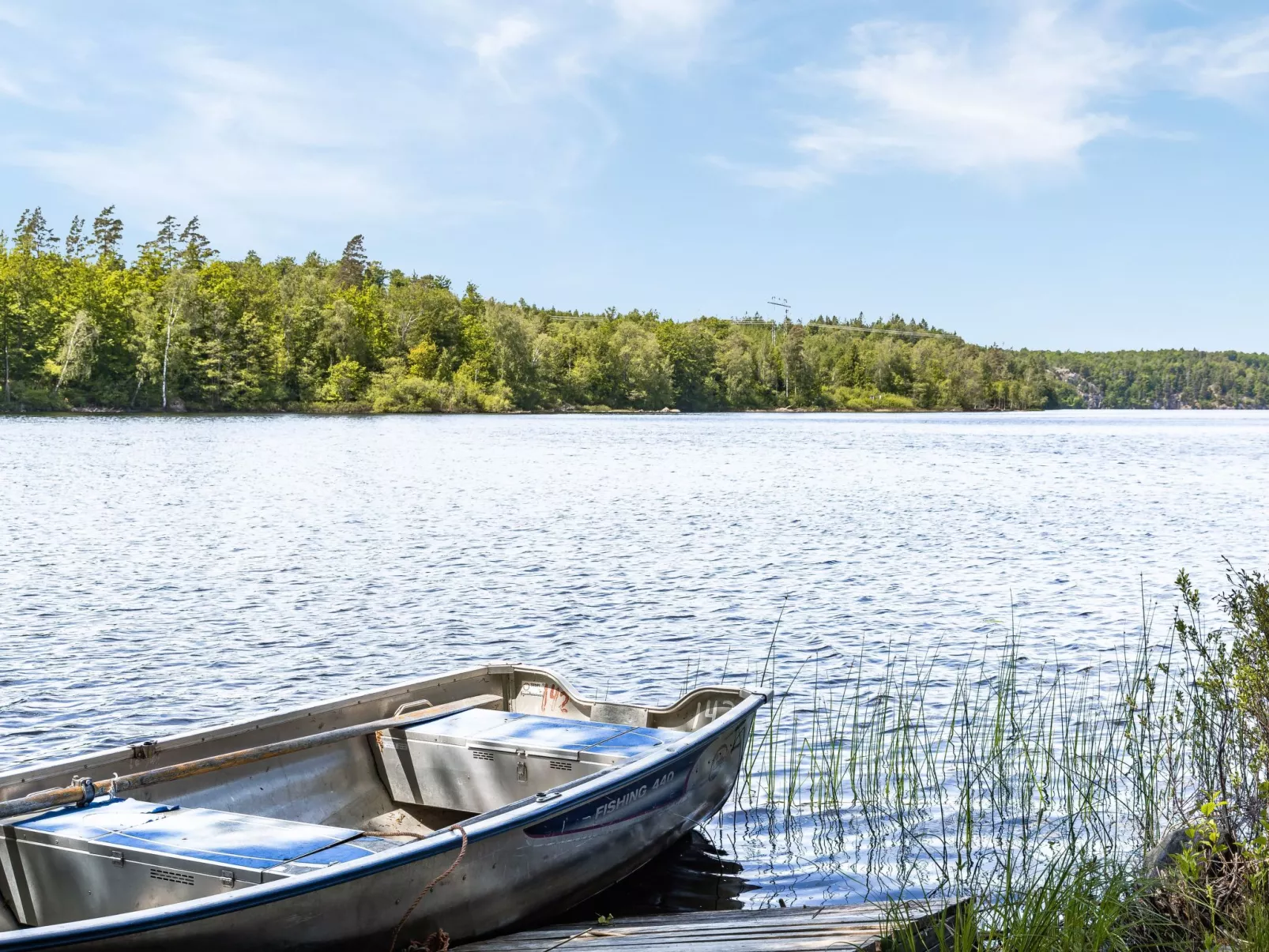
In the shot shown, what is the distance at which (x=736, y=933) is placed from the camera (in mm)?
6066

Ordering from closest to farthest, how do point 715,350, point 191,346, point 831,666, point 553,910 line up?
point 553,910 < point 831,666 < point 191,346 < point 715,350

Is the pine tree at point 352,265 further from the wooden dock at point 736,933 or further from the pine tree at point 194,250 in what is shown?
the wooden dock at point 736,933

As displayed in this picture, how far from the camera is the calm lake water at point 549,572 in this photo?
1453 cm

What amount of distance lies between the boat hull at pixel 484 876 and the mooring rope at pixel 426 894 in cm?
2

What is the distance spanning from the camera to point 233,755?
7.36 m

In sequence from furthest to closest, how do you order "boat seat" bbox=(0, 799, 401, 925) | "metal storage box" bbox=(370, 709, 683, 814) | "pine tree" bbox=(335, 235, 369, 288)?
1. "pine tree" bbox=(335, 235, 369, 288)
2. "metal storage box" bbox=(370, 709, 683, 814)
3. "boat seat" bbox=(0, 799, 401, 925)

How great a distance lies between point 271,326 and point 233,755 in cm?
12338

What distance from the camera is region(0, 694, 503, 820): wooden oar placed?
6378 millimetres

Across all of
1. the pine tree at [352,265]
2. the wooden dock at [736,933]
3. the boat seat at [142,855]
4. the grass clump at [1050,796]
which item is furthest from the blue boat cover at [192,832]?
the pine tree at [352,265]

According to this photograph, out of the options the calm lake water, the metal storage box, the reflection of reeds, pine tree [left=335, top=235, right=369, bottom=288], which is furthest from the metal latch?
pine tree [left=335, top=235, right=369, bottom=288]

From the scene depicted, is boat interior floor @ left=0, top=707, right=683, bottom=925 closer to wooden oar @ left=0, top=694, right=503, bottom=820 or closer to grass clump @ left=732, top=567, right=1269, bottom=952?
wooden oar @ left=0, top=694, right=503, bottom=820

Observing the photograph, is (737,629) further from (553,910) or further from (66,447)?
(66,447)

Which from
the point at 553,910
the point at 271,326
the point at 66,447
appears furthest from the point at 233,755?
the point at 271,326

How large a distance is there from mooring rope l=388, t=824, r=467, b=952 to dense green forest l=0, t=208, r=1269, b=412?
4218 inches
